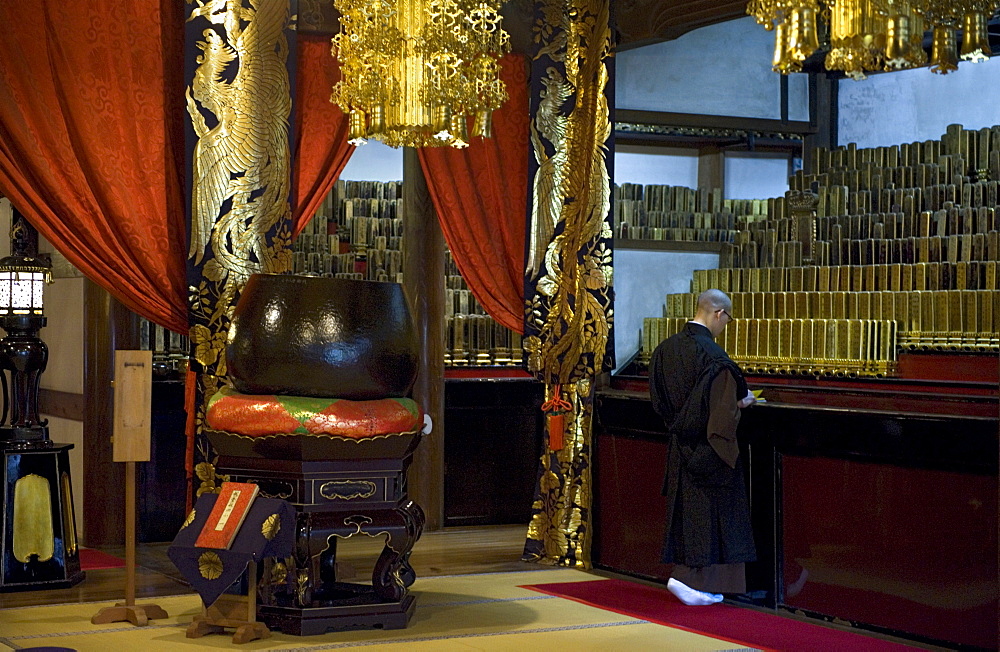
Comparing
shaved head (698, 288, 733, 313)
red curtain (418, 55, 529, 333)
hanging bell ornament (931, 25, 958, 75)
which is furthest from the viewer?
red curtain (418, 55, 529, 333)

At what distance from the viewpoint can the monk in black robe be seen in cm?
562

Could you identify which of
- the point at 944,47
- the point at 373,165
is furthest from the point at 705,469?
the point at 373,165

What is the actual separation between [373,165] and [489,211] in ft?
8.47

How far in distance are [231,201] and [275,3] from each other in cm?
97

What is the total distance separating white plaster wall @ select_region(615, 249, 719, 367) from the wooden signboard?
3.17 metres

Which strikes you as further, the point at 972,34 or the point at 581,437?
the point at 581,437

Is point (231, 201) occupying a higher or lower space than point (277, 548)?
higher

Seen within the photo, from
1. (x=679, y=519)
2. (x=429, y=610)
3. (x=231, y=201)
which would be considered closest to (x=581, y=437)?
(x=679, y=519)

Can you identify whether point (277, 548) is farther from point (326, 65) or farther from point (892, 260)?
point (892, 260)

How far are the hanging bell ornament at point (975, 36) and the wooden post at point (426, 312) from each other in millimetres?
4668

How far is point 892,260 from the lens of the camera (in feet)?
23.0

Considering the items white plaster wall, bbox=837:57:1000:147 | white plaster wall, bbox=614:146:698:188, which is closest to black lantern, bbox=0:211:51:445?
white plaster wall, bbox=614:146:698:188

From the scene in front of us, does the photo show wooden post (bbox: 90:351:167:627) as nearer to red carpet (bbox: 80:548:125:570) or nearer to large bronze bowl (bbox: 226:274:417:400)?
large bronze bowl (bbox: 226:274:417:400)

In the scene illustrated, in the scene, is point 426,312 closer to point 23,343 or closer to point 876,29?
point 23,343
